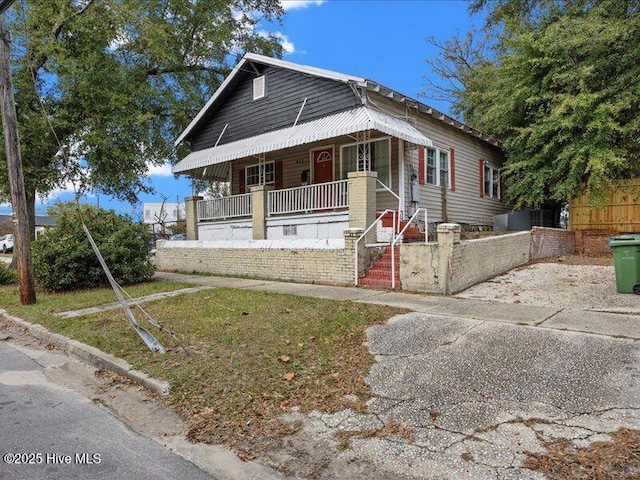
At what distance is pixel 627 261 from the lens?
27.3 feet

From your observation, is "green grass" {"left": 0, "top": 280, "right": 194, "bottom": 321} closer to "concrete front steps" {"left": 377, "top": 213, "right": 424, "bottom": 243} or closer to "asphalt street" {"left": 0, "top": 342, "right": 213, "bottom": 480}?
"asphalt street" {"left": 0, "top": 342, "right": 213, "bottom": 480}

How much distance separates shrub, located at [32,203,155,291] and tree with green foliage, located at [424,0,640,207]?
12.7 m

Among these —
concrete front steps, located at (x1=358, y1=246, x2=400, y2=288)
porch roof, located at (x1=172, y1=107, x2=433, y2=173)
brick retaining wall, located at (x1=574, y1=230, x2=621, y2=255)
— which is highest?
porch roof, located at (x1=172, y1=107, x2=433, y2=173)

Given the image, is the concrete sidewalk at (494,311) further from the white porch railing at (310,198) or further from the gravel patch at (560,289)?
the white porch railing at (310,198)

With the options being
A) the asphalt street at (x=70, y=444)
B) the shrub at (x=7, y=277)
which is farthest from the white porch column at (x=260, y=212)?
the asphalt street at (x=70, y=444)

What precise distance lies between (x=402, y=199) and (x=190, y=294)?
687cm

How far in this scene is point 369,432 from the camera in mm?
3557

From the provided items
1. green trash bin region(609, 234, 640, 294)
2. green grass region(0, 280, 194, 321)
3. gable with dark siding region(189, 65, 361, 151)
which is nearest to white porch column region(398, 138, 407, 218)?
gable with dark siding region(189, 65, 361, 151)

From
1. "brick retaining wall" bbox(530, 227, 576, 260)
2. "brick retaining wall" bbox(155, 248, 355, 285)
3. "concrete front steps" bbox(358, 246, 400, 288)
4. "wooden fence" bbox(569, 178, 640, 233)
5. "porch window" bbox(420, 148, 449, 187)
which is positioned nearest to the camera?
"concrete front steps" bbox(358, 246, 400, 288)

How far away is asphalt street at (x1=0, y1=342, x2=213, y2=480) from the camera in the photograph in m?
3.10

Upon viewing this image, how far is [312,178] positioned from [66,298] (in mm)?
8790

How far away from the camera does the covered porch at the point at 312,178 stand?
1183 cm

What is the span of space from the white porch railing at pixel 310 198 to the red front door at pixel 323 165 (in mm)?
2069

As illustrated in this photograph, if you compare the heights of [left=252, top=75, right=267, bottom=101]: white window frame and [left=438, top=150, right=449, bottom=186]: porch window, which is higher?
[left=252, top=75, right=267, bottom=101]: white window frame
